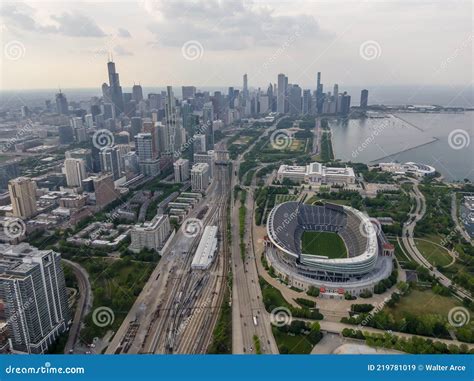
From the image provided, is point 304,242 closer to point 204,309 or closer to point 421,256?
point 421,256

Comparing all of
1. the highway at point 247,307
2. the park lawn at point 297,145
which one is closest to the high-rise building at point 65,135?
the park lawn at point 297,145

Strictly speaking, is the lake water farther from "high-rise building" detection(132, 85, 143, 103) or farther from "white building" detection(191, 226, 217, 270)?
Result: "high-rise building" detection(132, 85, 143, 103)

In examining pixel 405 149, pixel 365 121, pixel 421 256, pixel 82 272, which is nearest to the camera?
pixel 82 272

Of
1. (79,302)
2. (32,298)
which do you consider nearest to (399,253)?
(79,302)

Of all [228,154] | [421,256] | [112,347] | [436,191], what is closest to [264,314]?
[112,347]

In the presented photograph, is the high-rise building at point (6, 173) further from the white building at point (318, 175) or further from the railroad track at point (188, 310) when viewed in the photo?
the white building at point (318, 175)
